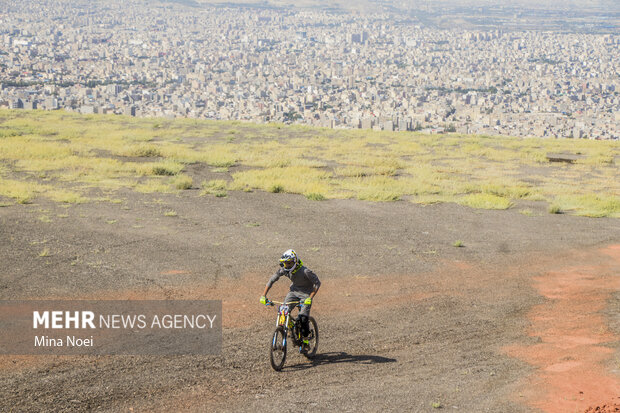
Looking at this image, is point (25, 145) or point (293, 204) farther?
point (25, 145)

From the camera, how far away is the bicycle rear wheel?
1030cm

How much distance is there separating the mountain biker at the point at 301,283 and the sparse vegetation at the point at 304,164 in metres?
13.5

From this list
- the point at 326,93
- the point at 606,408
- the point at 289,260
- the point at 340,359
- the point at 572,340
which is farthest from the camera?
the point at 326,93

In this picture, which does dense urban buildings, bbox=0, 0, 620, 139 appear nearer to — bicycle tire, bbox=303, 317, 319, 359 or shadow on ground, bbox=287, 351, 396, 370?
shadow on ground, bbox=287, 351, 396, 370

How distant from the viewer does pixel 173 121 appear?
5166 centimetres

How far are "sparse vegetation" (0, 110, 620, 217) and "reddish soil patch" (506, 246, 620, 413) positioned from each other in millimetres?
7823

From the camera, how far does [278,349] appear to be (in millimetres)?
10367

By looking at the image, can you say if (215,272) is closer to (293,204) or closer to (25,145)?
(293,204)

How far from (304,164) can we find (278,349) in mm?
22121

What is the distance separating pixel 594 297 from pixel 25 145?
1125 inches

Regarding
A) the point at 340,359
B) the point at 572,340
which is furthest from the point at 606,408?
the point at 340,359

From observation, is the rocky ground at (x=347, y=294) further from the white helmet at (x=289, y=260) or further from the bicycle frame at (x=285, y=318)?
the white helmet at (x=289, y=260)

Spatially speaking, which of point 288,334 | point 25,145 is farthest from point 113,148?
point 288,334

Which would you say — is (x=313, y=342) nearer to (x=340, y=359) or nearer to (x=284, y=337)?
(x=340, y=359)
